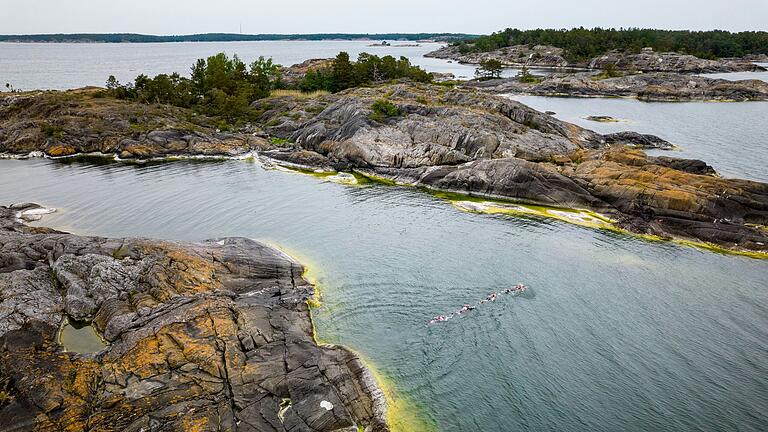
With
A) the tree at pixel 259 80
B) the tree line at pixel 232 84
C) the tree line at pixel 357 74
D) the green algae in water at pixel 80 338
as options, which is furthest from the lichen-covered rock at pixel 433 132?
the green algae in water at pixel 80 338

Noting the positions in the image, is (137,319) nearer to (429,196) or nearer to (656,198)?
(429,196)

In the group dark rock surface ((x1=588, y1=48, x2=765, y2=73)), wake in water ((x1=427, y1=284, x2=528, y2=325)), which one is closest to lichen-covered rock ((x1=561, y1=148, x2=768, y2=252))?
wake in water ((x1=427, y1=284, x2=528, y2=325))

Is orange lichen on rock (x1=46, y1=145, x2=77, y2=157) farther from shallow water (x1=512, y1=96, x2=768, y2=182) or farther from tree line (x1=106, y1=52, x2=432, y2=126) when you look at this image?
shallow water (x1=512, y1=96, x2=768, y2=182)

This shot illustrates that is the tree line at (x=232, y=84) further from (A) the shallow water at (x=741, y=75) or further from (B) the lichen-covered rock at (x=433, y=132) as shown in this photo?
(A) the shallow water at (x=741, y=75)

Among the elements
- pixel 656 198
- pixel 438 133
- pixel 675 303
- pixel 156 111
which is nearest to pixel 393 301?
pixel 675 303

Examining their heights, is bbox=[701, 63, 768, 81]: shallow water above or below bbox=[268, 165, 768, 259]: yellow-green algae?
above

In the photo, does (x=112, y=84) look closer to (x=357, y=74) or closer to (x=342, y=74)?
(x=342, y=74)
